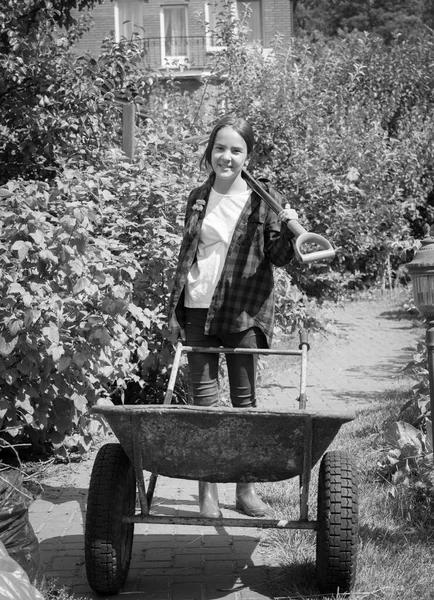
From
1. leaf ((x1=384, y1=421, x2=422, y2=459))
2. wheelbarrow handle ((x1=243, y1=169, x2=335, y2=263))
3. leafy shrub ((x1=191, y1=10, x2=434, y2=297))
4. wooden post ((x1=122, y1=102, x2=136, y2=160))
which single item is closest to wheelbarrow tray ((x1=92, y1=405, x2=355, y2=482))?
wheelbarrow handle ((x1=243, y1=169, x2=335, y2=263))

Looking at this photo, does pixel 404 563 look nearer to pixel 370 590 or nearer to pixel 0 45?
pixel 370 590

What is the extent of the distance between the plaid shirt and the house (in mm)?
23312

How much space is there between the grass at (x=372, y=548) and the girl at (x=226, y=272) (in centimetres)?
34

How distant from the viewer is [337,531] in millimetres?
3258

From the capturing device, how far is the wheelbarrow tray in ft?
10.6

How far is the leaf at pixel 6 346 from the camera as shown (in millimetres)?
4547

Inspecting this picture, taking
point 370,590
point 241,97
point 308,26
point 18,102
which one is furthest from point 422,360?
point 308,26

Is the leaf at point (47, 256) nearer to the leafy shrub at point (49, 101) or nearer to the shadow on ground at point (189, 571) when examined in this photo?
the shadow on ground at point (189, 571)

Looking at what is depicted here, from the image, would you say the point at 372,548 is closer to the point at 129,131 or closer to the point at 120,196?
the point at 120,196

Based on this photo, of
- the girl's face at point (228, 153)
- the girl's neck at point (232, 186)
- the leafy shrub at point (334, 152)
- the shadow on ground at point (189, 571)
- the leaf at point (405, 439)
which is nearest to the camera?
the shadow on ground at point (189, 571)

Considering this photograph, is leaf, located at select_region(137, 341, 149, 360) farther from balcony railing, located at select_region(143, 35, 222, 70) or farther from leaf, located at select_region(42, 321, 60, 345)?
balcony railing, located at select_region(143, 35, 222, 70)

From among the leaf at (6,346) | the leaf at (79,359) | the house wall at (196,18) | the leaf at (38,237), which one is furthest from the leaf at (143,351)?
the house wall at (196,18)

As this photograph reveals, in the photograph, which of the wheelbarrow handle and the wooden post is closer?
the wheelbarrow handle

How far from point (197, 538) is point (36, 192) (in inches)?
81.2
